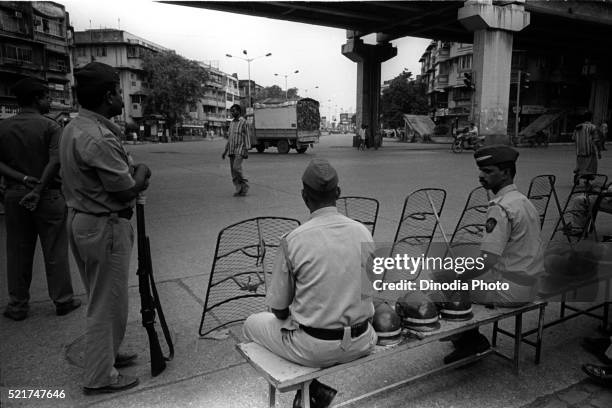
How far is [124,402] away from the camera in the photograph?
2.52 meters

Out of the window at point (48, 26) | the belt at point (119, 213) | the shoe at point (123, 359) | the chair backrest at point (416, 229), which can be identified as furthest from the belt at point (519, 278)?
the window at point (48, 26)

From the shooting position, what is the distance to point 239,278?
4.69 m

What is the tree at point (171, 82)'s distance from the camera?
54531 mm

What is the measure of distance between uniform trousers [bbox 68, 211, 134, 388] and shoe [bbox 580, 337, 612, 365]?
10.4 ft

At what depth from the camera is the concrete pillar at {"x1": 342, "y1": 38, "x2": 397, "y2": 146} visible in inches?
1245

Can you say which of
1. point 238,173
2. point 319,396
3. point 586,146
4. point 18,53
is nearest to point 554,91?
point 586,146

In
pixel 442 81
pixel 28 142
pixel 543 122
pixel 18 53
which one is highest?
pixel 18 53

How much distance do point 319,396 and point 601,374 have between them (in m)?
1.73

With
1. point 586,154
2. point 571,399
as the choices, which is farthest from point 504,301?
point 586,154

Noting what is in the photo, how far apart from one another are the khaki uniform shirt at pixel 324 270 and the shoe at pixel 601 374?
1684 mm

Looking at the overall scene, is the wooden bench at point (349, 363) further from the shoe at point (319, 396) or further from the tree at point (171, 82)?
the tree at point (171, 82)

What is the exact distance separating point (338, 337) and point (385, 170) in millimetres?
13376

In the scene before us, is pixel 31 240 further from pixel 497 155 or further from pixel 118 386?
pixel 497 155

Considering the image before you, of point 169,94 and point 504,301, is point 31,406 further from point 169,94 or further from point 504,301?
→ point 169,94
